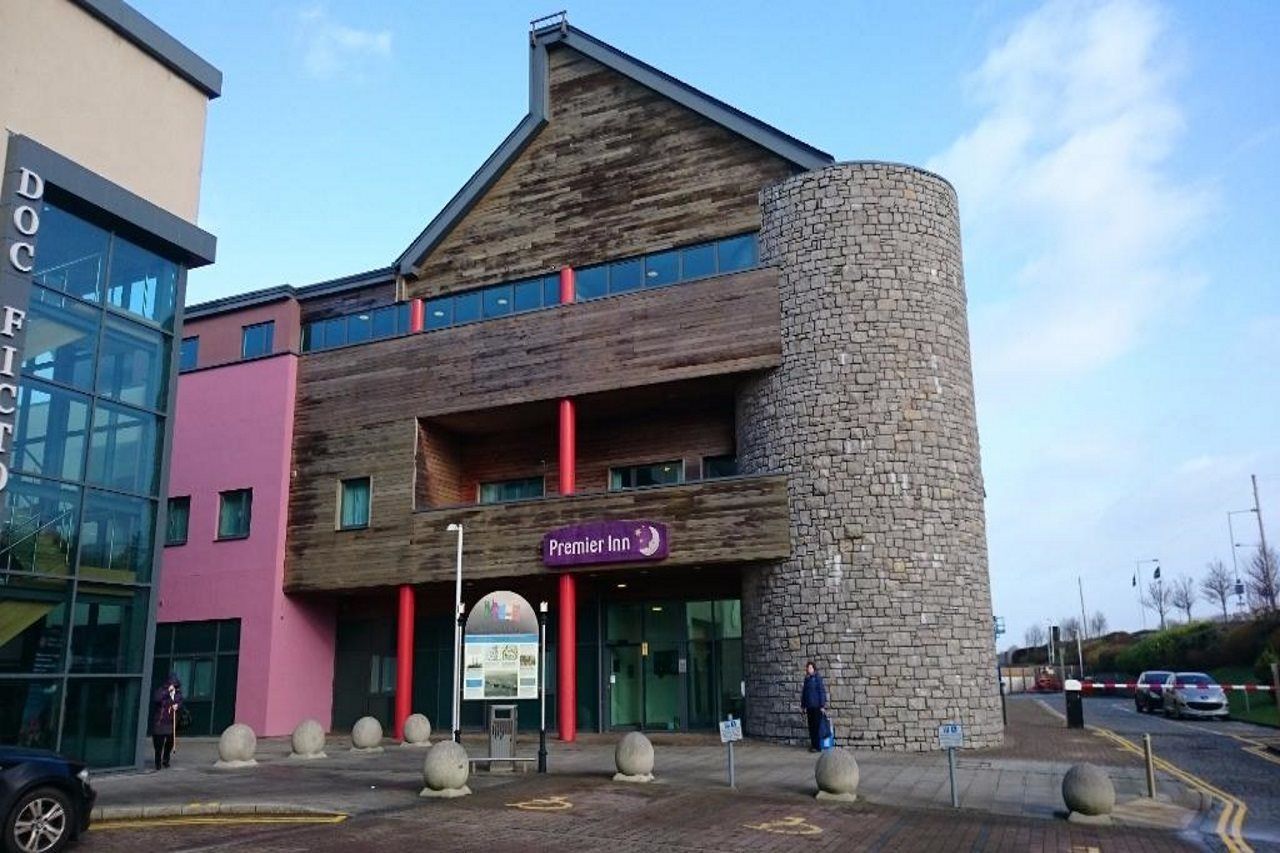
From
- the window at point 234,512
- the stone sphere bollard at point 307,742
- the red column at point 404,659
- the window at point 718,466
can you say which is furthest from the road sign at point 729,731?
the window at point 234,512

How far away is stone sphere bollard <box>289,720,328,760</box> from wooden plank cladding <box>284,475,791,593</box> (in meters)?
6.40

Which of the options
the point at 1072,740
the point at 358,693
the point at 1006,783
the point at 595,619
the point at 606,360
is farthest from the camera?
the point at 358,693

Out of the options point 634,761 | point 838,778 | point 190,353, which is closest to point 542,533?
point 634,761

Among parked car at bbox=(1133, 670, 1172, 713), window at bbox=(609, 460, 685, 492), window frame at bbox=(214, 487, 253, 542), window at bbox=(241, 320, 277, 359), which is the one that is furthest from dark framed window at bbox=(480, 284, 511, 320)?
parked car at bbox=(1133, 670, 1172, 713)

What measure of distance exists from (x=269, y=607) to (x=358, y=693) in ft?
12.8

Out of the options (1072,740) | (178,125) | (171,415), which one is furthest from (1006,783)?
(178,125)

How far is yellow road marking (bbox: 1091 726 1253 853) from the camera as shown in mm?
11458

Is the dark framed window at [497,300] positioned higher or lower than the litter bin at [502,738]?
higher

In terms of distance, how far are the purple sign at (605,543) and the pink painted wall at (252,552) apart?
9.54 m

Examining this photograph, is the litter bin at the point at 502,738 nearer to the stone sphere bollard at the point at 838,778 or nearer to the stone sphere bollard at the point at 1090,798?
the stone sphere bollard at the point at 838,778

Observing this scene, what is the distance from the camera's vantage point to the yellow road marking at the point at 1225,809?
11458 millimetres

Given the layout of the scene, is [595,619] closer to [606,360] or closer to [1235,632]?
[606,360]

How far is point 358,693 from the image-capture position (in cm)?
3084

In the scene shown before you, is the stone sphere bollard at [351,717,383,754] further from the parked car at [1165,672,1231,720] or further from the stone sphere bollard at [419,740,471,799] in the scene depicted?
the parked car at [1165,672,1231,720]
